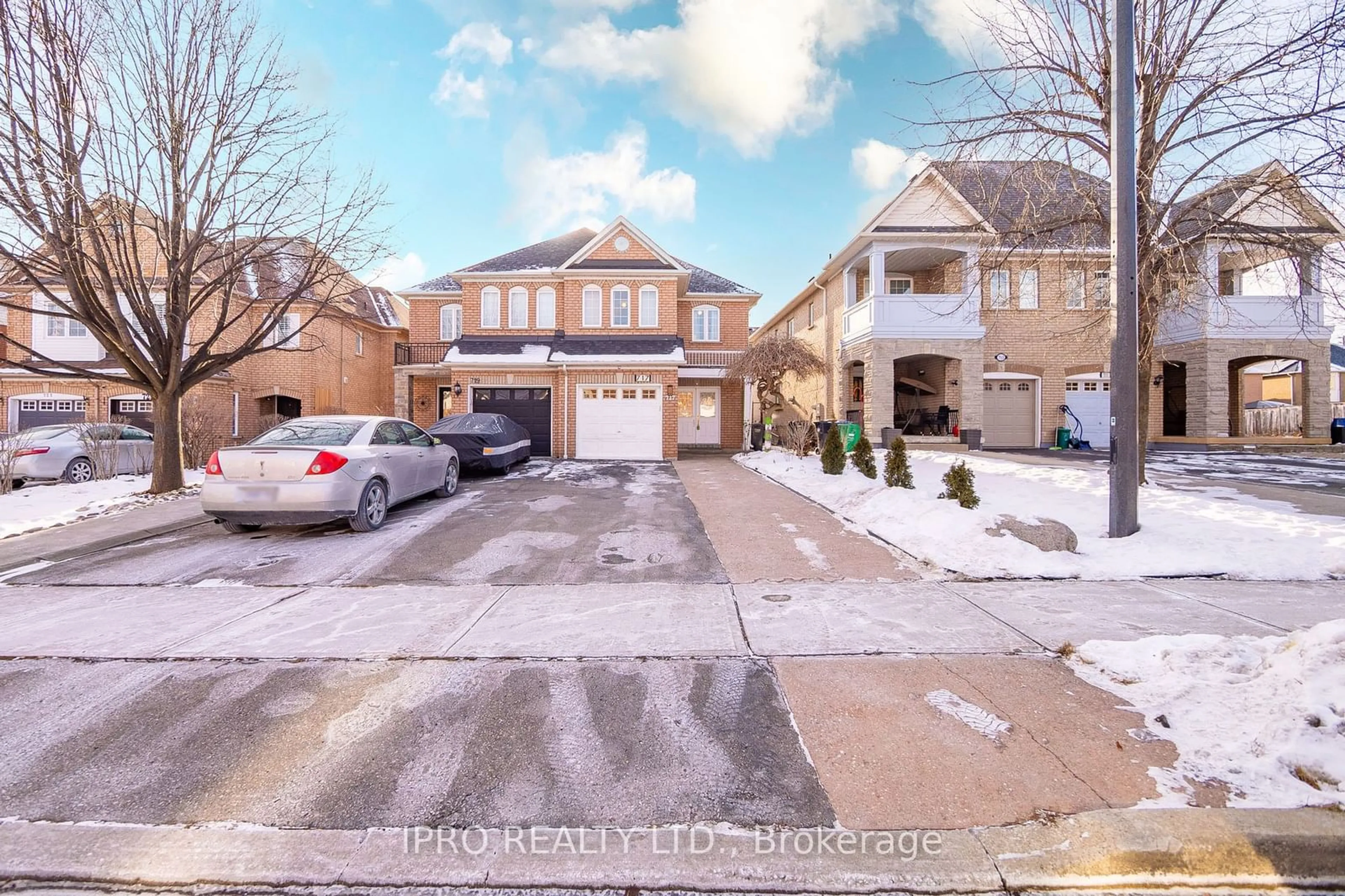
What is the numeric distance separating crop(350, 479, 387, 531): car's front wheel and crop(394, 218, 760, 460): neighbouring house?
10.5 meters

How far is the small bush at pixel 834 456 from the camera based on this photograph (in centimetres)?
1169

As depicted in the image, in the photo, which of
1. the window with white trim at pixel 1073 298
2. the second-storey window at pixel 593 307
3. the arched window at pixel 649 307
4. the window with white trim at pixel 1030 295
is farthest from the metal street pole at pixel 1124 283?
the second-storey window at pixel 593 307

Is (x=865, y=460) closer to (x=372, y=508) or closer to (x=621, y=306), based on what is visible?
(x=372, y=508)

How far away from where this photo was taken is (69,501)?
30.0ft

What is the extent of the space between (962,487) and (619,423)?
11940 millimetres

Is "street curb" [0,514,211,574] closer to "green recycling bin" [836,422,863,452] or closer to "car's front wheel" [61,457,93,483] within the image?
"car's front wheel" [61,457,93,483]

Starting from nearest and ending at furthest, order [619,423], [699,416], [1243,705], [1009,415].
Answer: [1243,705], [619,423], [1009,415], [699,416]

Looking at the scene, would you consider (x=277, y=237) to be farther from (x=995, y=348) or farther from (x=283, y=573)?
(x=995, y=348)

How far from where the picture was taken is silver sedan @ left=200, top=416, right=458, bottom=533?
6590 mm

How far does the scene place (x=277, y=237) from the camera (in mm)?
10914

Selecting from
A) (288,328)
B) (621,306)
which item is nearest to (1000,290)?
(621,306)

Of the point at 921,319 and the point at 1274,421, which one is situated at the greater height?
the point at 921,319

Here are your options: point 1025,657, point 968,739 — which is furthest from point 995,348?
point 968,739

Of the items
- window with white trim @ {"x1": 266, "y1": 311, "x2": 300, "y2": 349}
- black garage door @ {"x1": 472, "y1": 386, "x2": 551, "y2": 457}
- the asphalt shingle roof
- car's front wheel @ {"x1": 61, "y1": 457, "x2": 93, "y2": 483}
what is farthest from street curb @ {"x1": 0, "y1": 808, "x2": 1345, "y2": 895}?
window with white trim @ {"x1": 266, "y1": 311, "x2": 300, "y2": 349}
